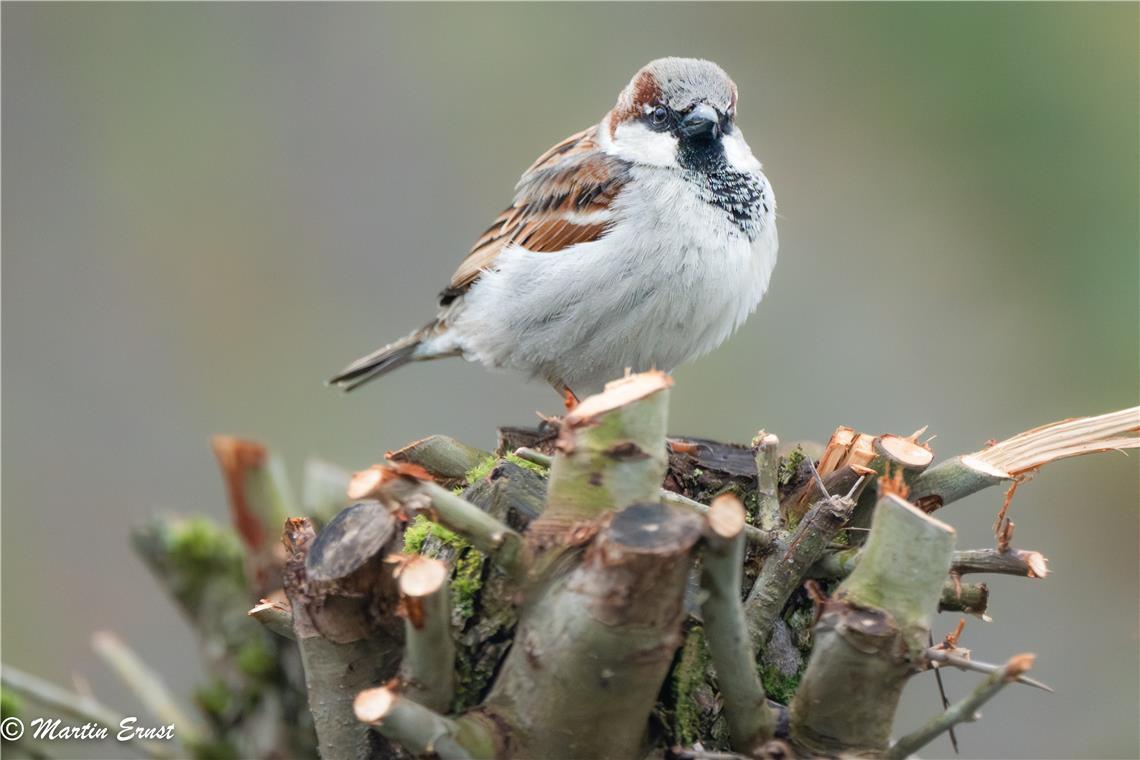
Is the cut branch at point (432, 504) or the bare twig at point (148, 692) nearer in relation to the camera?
the cut branch at point (432, 504)

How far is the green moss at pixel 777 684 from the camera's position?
188 cm

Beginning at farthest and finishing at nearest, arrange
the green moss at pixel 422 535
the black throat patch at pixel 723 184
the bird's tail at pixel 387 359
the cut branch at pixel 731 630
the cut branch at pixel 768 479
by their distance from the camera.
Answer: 1. the bird's tail at pixel 387 359
2. the black throat patch at pixel 723 184
3. the cut branch at pixel 768 479
4. the green moss at pixel 422 535
5. the cut branch at pixel 731 630

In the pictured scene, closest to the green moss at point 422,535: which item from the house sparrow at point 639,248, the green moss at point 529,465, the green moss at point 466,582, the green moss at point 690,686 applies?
the green moss at point 466,582

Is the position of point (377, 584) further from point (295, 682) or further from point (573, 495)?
point (295, 682)

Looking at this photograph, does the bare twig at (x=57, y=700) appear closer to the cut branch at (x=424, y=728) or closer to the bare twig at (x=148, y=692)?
the bare twig at (x=148, y=692)

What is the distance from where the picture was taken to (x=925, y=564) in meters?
1.53

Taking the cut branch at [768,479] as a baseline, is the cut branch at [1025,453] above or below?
above

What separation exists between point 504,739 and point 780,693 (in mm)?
567

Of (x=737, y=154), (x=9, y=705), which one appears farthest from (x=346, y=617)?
(x=737, y=154)

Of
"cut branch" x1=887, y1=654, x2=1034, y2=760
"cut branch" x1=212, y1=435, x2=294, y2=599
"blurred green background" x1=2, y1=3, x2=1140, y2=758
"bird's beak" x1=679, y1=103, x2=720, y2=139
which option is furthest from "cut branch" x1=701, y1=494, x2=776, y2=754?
"blurred green background" x1=2, y1=3, x2=1140, y2=758

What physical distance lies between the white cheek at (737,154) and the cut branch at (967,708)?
1.79 meters

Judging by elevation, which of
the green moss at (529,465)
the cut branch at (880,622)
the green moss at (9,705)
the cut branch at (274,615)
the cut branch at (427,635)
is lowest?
the green moss at (9,705)

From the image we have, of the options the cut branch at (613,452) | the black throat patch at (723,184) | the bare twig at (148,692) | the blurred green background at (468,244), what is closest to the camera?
the cut branch at (613,452)

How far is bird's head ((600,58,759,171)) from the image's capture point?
2.91 meters
